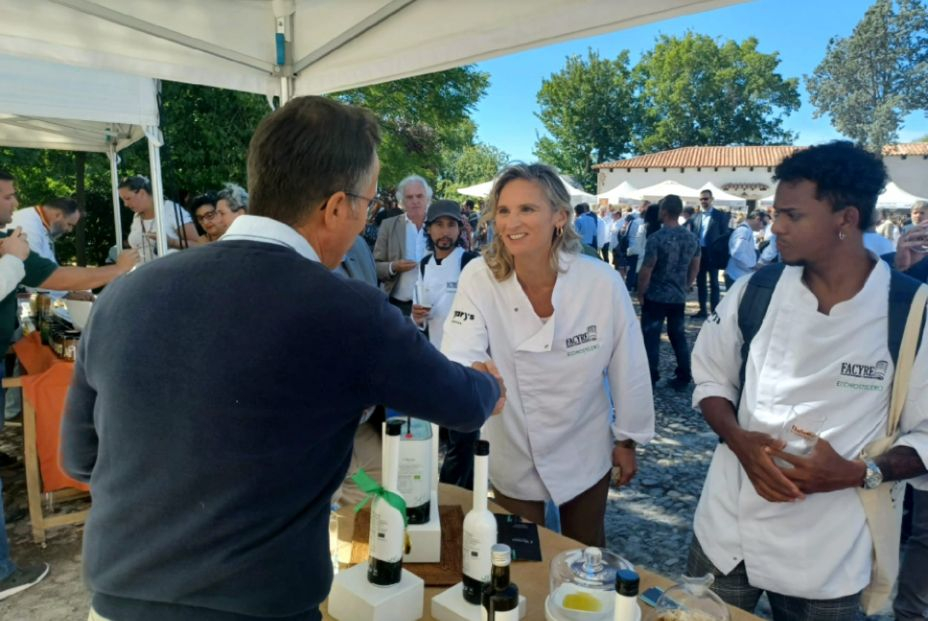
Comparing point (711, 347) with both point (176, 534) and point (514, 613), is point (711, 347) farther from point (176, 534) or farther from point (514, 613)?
point (176, 534)

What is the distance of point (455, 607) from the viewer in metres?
1.38

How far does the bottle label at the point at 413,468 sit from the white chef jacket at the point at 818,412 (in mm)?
929

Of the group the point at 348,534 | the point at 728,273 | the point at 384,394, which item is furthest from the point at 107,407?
the point at 728,273

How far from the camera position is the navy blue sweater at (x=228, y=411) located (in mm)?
933

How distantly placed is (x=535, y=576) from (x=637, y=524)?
102 inches

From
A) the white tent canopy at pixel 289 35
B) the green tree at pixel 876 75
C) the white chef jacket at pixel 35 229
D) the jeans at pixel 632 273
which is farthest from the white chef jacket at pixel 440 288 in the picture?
the green tree at pixel 876 75

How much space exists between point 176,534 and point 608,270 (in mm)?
1660

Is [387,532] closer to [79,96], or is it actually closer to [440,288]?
[440,288]

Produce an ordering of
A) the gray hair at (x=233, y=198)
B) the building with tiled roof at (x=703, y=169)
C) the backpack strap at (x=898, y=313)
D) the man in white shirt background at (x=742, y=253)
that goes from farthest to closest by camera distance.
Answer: the building with tiled roof at (x=703, y=169) < the man in white shirt background at (x=742, y=253) < the gray hair at (x=233, y=198) < the backpack strap at (x=898, y=313)

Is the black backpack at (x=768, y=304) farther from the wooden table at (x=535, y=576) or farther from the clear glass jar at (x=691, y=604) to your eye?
the clear glass jar at (x=691, y=604)

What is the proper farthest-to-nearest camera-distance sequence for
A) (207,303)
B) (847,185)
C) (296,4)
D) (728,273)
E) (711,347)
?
1. (728,273)
2. (296,4)
3. (711,347)
4. (847,185)
5. (207,303)

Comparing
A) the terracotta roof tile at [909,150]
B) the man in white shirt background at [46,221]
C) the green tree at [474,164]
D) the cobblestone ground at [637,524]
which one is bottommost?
the cobblestone ground at [637,524]

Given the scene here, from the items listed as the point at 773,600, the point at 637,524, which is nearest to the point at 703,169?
the point at 637,524

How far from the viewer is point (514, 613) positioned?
100 cm
